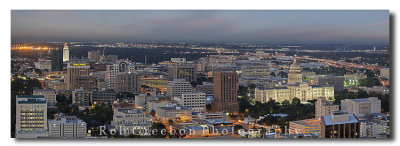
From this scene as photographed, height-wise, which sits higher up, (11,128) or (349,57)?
(349,57)

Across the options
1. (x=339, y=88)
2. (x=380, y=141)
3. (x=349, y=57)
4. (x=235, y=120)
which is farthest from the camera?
(x=339, y=88)

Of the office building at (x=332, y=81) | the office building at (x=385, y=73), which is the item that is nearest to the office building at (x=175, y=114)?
the office building at (x=385, y=73)

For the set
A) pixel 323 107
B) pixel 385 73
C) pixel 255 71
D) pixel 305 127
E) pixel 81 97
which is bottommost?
pixel 305 127

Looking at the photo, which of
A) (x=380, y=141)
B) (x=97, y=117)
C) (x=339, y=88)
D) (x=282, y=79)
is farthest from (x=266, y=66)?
(x=380, y=141)

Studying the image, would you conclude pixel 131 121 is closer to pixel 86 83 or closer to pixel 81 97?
pixel 81 97

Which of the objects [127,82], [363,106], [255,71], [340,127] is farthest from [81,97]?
[255,71]

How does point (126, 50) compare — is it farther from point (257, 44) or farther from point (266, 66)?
point (266, 66)
